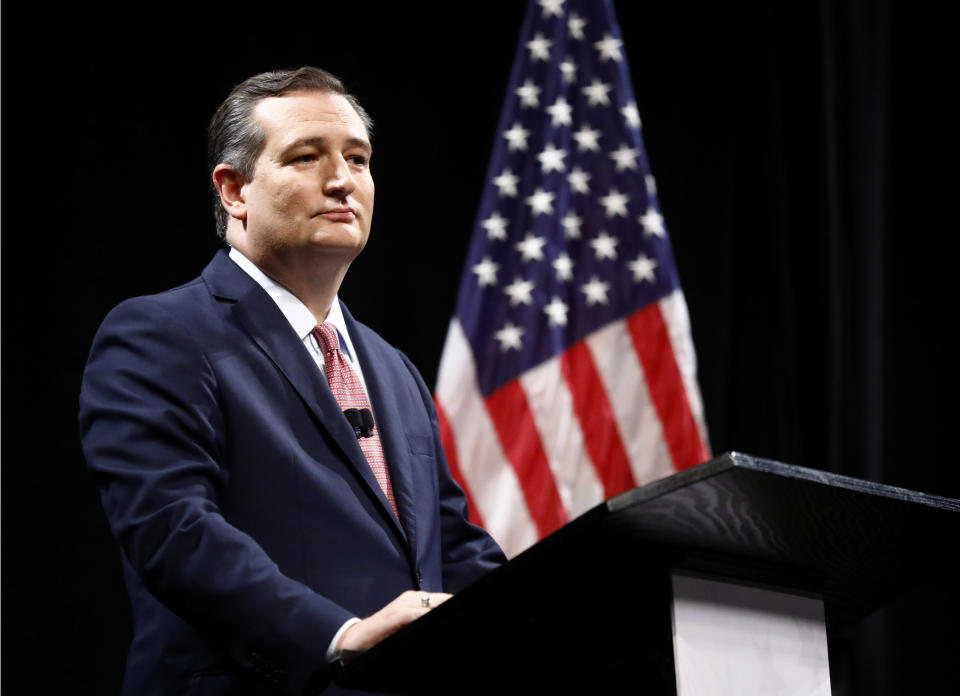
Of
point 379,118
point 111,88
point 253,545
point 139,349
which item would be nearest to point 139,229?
point 111,88

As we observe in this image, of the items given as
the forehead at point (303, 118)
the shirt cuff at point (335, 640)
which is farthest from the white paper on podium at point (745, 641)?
the forehead at point (303, 118)

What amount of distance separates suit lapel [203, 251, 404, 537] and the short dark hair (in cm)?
18

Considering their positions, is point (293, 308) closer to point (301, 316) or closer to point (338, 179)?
point (301, 316)

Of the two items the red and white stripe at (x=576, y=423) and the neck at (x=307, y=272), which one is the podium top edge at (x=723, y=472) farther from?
the red and white stripe at (x=576, y=423)

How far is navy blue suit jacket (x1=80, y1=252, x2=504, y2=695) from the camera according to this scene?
4.44 ft

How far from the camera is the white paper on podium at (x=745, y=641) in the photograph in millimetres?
1229

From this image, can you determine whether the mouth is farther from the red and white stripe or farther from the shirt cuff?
the red and white stripe

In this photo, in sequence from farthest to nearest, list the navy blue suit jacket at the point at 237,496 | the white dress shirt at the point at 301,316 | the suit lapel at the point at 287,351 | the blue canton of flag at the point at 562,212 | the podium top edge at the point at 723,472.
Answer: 1. the blue canton of flag at the point at 562,212
2. the white dress shirt at the point at 301,316
3. the suit lapel at the point at 287,351
4. the navy blue suit jacket at the point at 237,496
5. the podium top edge at the point at 723,472

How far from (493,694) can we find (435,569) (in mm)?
262

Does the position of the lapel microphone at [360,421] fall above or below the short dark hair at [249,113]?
below

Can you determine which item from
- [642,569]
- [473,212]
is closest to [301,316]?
[642,569]

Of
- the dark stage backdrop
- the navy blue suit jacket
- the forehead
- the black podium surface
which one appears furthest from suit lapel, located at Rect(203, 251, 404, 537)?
the dark stage backdrop

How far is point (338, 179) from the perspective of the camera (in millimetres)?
1774

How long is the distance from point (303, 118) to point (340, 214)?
0.55 feet
